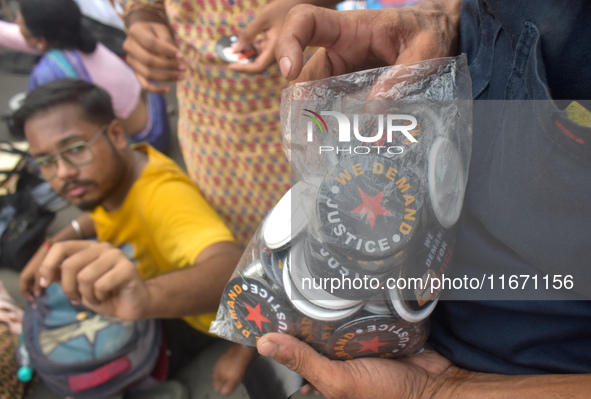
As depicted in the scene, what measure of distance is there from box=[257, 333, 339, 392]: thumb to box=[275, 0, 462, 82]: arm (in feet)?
1.71

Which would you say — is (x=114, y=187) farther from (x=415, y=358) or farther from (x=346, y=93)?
(x=415, y=358)

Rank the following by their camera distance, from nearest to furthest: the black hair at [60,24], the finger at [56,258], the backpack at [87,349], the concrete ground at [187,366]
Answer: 1. the finger at [56,258]
2. the backpack at [87,349]
3. the concrete ground at [187,366]
4. the black hair at [60,24]

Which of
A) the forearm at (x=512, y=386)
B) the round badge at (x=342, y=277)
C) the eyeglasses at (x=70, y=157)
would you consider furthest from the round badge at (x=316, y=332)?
the eyeglasses at (x=70, y=157)

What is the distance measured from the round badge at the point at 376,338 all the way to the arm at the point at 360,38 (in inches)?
20.0

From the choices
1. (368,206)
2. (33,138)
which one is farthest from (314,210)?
(33,138)

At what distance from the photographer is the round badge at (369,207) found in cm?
66

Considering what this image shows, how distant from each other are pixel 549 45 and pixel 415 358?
667 millimetres

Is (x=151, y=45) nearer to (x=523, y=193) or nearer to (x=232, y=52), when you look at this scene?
(x=232, y=52)

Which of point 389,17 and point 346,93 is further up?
point 389,17

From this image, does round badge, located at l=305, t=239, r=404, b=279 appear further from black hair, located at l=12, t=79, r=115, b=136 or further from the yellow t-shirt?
black hair, located at l=12, t=79, r=115, b=136

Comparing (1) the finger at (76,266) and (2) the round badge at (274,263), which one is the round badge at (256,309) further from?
(1) the finger at (76,266)

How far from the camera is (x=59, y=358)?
146cm

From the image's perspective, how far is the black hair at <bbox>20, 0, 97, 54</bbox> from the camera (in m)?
2.59

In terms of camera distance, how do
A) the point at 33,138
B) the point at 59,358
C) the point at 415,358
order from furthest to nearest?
1. the point at 33,138
2. the point at 59,358
3. the point at 415,358
